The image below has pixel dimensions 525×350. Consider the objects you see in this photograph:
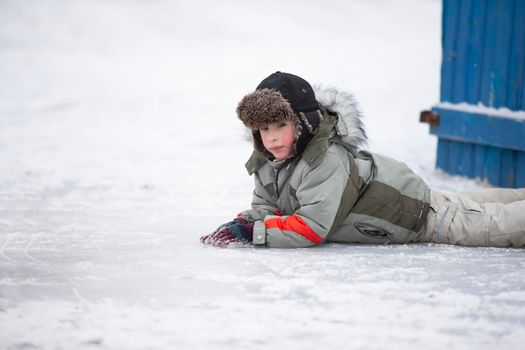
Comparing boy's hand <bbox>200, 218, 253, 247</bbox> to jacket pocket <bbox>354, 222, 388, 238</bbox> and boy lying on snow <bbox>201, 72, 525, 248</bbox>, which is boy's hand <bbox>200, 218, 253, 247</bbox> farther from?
jacket pocket <bbox>354, 222, 388, 238</bbox>

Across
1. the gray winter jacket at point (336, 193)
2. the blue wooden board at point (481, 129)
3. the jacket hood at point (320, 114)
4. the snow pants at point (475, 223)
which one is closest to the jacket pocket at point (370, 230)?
the gray winter jacket at point (336, 193)

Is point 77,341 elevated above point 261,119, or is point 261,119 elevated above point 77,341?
point 261,119

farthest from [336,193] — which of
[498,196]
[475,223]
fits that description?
[498,196]

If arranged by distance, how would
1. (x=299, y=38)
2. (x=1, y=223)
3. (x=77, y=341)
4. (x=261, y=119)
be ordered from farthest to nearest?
1. (x=299, y=38)
2. (x=1, y=223)
3. (x=261, y=119)
4. (x=77, y=341)

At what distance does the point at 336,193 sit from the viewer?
10.4 feet

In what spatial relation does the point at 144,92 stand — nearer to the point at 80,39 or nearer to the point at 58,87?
the point at 58,87

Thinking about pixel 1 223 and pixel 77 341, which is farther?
pixel 1 223

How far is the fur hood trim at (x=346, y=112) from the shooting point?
3406 mm

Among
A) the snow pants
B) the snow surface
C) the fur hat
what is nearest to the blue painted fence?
A: the snow surface

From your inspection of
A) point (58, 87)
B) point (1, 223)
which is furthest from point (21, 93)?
point (1, 223)

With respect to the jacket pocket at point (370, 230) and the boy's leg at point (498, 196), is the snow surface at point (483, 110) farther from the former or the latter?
the jacket pocket at point (370, 230)

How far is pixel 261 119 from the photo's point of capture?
3189mm

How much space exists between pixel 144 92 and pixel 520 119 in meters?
5.21

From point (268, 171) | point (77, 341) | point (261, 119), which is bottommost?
point (77, 341)
